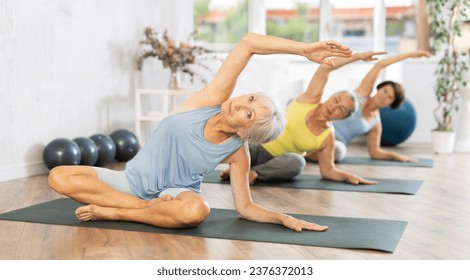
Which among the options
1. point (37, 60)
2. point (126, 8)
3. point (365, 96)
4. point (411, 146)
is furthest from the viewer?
point (411, 146)

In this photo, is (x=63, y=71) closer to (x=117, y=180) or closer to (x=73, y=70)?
(x=73, y=70)

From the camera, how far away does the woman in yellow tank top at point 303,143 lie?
170 inches

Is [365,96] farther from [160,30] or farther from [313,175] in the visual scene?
[160,30]

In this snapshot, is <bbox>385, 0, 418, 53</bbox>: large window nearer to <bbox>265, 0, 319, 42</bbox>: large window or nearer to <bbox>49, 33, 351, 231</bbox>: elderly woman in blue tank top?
<bbox>265, 0, 319, 42</bbox>: large window

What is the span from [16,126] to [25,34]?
0.65 metres

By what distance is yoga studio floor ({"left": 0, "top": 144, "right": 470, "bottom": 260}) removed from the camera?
2.56 meters

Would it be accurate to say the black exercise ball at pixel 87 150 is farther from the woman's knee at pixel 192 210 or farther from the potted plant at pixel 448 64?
the potted plant at pixel 448 64

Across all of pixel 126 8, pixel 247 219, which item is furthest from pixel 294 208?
pixel 126 8

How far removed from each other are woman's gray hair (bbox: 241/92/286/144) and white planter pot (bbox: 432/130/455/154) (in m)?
4.24

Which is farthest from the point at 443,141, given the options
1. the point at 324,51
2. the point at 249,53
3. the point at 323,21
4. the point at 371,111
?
the point at 324,51

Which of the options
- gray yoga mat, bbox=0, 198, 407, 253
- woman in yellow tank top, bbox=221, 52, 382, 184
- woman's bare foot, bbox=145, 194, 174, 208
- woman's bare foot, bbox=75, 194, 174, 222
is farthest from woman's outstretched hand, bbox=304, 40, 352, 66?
woman in yellow tank top, bbox=221, 52, 382, 184

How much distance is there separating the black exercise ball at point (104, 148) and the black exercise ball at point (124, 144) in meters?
0.15

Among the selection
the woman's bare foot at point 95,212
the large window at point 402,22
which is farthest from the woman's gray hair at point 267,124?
the large window at point 402,22

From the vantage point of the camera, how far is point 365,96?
18.1ft
